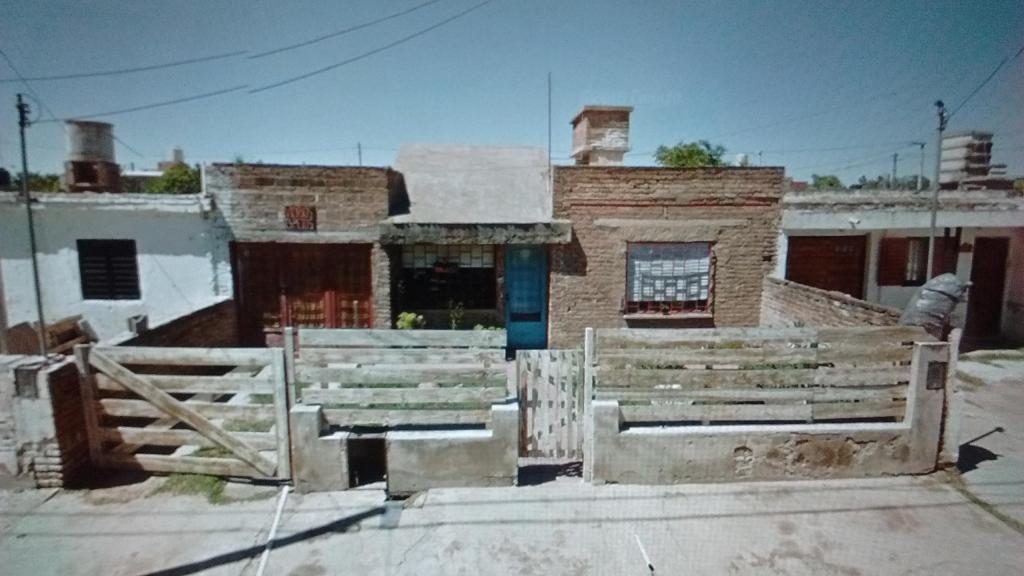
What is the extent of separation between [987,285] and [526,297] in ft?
37.7

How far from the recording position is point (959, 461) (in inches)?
232

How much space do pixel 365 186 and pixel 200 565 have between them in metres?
7.44

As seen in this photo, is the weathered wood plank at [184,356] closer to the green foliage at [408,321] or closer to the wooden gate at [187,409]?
the wooden gate at [187,409]

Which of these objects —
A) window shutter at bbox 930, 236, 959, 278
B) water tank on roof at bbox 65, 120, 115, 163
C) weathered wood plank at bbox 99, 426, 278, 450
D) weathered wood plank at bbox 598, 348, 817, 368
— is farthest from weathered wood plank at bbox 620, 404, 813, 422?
water tank on roof at bbox 65, 120, 115, 163

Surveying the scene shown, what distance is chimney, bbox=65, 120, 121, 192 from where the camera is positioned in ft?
37.4

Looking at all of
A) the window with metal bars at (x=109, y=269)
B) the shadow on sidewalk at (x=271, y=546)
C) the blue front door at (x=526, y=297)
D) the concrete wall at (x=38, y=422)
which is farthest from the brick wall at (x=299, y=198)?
the shadow on sidewalk at (x=271, y=546)

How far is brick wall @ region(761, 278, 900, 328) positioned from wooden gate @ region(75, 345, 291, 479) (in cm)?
786

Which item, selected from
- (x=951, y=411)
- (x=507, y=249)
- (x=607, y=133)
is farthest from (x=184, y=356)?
(x=607, y=133)

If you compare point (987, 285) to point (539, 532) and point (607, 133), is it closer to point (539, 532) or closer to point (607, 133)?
point (607, 133)

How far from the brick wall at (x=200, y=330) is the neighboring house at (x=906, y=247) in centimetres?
1153

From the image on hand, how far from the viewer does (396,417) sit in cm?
524

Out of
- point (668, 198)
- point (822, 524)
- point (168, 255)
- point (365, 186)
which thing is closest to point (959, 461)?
point (822, 524)

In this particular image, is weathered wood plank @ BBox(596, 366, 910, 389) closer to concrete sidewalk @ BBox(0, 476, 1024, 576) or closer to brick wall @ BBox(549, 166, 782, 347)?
concrete sidewalk @ BBox(0, 476, 1024, 576)

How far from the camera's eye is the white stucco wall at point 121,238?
1011cm
